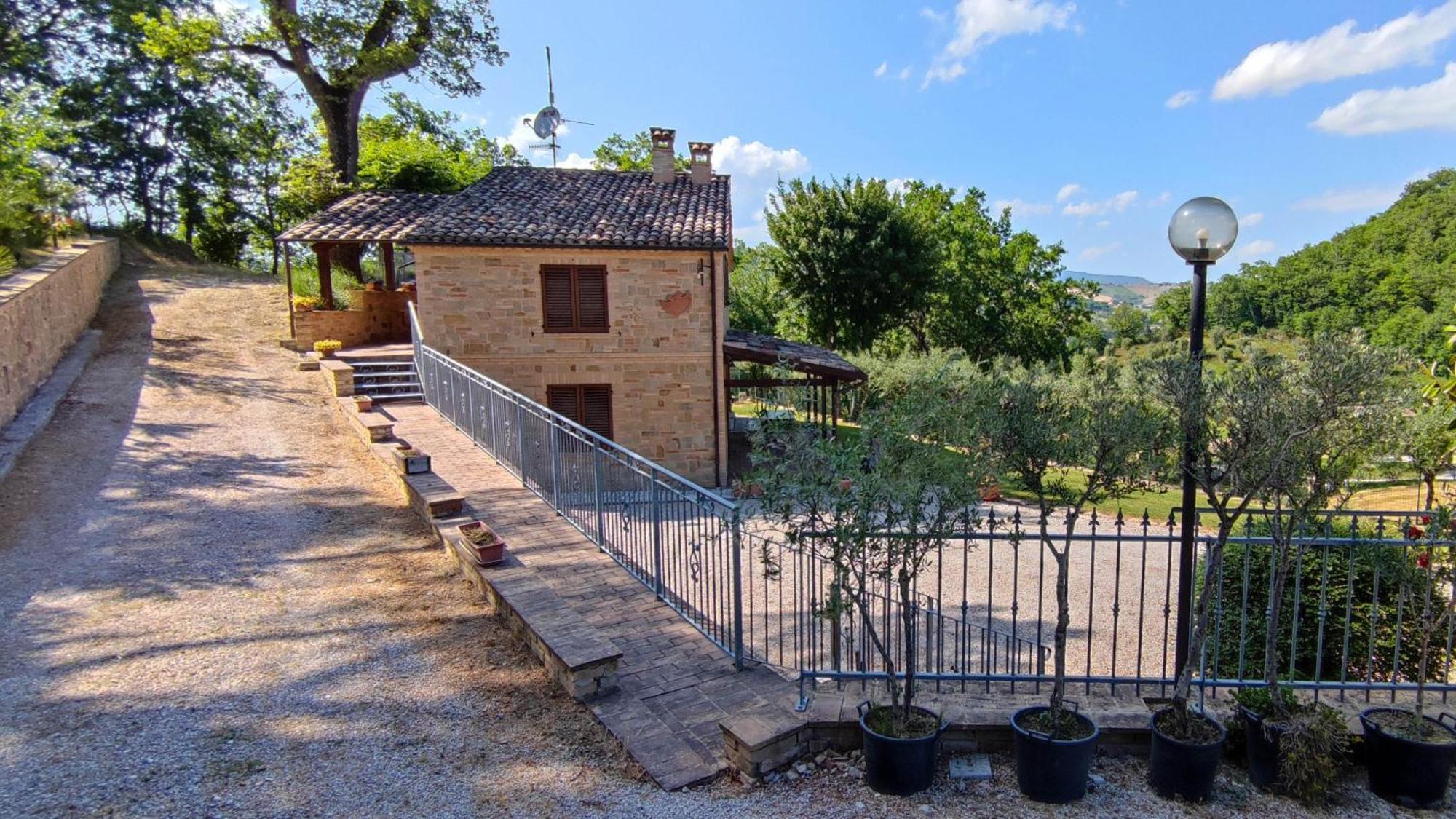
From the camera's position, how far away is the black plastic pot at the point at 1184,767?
3867mm

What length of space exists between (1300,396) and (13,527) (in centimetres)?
1076

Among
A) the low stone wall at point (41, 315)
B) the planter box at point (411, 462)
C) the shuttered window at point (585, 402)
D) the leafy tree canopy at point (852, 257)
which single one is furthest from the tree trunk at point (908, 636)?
the leafy tree canopy at point (852, 257)

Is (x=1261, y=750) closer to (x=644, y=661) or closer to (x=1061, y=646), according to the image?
(x=1061, y=646)

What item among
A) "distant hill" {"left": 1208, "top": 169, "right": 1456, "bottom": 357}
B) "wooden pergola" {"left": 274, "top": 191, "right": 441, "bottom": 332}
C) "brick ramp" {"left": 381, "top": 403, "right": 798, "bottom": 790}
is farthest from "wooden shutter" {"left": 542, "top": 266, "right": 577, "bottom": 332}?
"distant hill" {"left": 1208, "top": 169, "right": 1456, "bottom": 357}

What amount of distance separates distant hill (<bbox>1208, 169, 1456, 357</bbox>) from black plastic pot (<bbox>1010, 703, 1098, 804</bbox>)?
48.0m

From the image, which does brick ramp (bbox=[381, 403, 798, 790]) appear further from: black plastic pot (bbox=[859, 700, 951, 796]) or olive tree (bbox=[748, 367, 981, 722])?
olive tree (bbox=[748, 367, 981, 722])

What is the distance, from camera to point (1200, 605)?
413 centimetres

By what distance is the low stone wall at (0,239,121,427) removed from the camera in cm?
1085

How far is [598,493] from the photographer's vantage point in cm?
748

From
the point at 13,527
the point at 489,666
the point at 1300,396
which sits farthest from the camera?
the point at 13,527

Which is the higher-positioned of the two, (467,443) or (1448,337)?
(1448,337)

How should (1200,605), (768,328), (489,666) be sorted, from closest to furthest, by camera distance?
(1200,605) → (489,666) → (768,328)

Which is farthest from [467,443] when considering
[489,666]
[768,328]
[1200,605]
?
[768,328]

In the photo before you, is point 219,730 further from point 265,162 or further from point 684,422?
point 265,162
